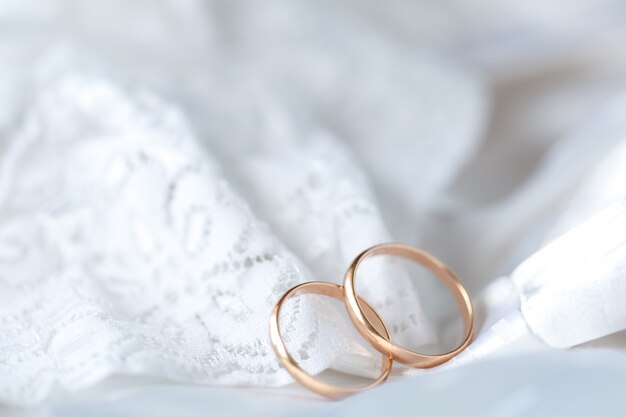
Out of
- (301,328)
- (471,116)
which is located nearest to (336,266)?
(301,328)

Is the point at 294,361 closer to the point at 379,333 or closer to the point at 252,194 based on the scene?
the point at 379,333

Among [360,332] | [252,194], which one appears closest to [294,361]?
[360,332]

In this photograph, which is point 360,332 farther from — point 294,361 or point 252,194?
point 252,194

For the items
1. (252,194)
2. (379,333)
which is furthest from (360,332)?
(252,194)

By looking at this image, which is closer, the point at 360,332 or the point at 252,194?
the point at 360,332
